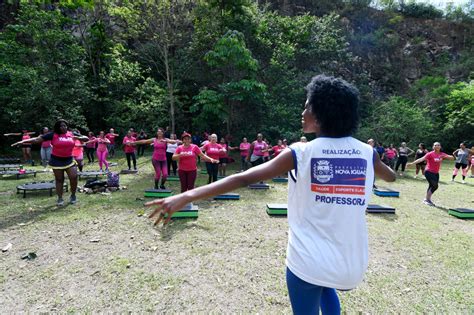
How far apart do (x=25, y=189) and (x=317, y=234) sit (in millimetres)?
10694

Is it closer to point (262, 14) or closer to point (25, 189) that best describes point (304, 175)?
point (25, 189)

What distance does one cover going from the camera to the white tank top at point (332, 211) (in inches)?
65.9

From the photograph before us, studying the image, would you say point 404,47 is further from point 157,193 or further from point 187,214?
point 187,214

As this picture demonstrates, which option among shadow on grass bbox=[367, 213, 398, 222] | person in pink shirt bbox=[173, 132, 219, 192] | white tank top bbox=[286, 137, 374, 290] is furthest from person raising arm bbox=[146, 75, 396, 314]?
shadow on grass bbox=[367, 213, 398, 222]

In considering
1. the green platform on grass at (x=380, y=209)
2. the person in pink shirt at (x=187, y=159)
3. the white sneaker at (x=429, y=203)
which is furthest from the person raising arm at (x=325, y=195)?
the white sneaker at (x=429, y=203)

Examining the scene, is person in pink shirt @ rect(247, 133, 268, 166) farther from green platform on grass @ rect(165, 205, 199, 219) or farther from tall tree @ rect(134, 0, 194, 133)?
tall tree @ rect(134, 0, 194, 133)

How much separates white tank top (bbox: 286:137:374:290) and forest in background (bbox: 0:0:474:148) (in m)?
17.1

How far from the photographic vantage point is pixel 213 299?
4.00 m

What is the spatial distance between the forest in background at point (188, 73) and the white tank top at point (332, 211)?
1711cm

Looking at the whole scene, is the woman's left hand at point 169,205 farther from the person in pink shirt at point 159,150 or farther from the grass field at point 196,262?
the person in pink shirt at point 159,150

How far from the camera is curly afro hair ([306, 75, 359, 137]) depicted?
5.80 ft

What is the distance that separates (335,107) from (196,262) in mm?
4184

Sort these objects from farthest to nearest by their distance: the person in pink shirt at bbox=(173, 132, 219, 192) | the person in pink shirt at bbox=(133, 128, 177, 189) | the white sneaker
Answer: the white sneaker → the person in pink shirt at bbox=(133, 128, 177, 189) → the person in pink shirt at bbox=(173, 132, 219, 192)

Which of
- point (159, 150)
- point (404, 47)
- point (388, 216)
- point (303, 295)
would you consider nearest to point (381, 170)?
point (303, 295)
